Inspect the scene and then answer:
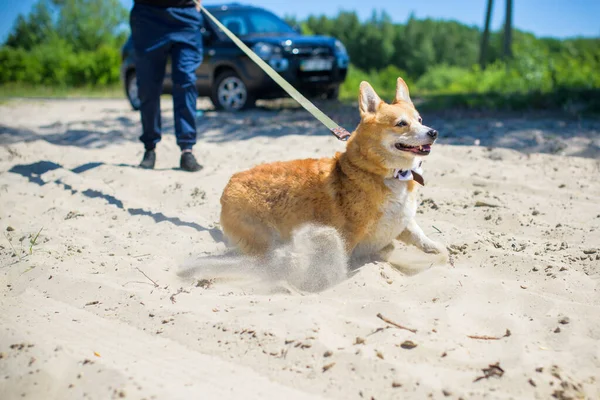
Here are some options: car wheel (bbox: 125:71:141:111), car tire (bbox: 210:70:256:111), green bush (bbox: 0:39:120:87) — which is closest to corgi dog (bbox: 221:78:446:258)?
car tire (bbox: 210:70:256:111)

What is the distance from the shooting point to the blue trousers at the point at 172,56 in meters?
5.59

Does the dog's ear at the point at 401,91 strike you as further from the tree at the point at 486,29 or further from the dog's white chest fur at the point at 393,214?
the tree at the point at 486,29

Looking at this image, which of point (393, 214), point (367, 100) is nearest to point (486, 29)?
point (367, 100)

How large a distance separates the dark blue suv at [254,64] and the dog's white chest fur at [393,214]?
6.92m

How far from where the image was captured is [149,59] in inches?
223

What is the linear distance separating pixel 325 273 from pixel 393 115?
1.09 metres

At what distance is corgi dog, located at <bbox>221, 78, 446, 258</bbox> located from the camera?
132 inches

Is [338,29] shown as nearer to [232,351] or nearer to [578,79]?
[578,79]

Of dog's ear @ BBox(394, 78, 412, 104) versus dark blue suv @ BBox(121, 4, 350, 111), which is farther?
dark blue suv @ BBox(121, 4, 350, 111)

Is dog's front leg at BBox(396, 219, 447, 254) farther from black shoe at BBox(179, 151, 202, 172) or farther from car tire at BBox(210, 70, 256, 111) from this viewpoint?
car tire at BBox(210, 70, 256, 111)

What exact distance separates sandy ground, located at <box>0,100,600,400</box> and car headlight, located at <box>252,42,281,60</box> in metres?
4.88

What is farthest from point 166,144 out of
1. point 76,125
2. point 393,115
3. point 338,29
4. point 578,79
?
point 338,29

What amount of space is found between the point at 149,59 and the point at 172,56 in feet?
0.80

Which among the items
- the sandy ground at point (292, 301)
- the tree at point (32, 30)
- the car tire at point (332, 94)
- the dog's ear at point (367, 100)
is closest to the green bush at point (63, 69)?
the tree at point (32, 30)
